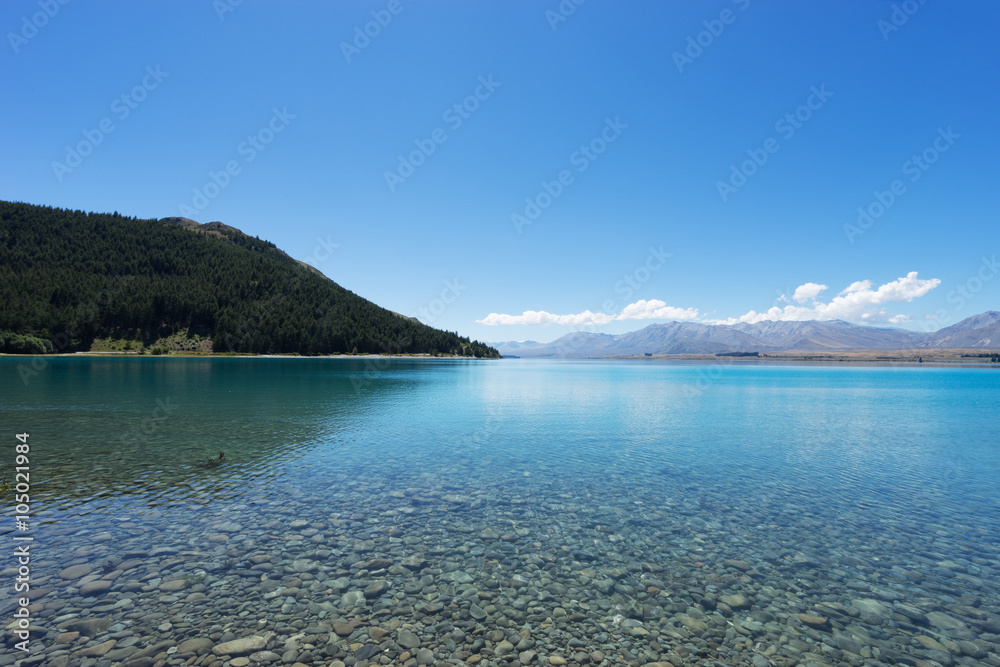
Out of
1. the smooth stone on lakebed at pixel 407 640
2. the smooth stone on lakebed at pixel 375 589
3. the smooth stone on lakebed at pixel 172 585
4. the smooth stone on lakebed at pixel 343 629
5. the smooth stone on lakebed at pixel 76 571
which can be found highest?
the smooth stone on lakebed at pixel 76 571

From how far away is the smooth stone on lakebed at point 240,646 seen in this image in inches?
352

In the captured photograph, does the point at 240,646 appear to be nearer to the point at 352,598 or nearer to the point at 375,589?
the point at 352,598

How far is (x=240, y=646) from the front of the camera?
9125mm

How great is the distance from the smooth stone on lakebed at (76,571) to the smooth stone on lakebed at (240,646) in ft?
20.9

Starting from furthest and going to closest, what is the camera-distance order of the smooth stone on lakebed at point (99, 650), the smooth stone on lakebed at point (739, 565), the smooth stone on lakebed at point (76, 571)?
the smooth stone on lakebed at point (739, 565) < the smooth stone on lakebed at point (76, 571) < the smooth stone on lakebed at point (99, 650)

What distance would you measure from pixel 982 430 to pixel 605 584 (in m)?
52.8

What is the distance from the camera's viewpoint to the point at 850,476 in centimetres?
2492

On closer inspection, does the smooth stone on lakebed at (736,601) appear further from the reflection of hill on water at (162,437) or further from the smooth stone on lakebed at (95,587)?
the reflection of hill on water at (162,437)

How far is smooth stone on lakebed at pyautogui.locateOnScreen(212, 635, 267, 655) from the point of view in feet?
29.3

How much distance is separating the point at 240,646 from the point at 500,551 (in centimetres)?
765

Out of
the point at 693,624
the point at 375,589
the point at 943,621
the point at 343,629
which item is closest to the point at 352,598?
the point at 375,589

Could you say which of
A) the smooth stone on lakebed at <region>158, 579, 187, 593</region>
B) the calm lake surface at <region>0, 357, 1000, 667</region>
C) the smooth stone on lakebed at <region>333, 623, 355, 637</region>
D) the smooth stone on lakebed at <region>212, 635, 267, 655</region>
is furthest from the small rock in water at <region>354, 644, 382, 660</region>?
the smooth stone on lakebed at <region>158, 579, 187, 593</region>

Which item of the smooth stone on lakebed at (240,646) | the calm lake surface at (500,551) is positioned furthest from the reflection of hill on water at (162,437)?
the smooth stone on lakebed at (240,646)

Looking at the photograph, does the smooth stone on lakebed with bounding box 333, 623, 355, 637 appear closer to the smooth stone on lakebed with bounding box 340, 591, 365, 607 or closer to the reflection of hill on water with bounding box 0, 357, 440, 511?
the smooth stone on lakebed with bounding box 340, 591, 365, 607
